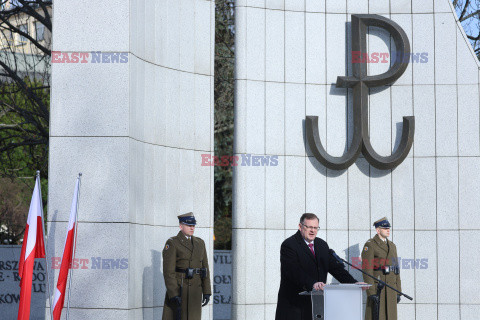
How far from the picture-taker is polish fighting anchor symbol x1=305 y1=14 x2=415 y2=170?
12.0 metres

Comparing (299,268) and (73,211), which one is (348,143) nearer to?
(73,211)

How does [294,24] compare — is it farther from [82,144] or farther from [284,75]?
[82,144]

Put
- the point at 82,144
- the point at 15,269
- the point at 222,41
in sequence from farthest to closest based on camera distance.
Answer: the point at 222,41 → the point at 15,269 → the point at 82,144

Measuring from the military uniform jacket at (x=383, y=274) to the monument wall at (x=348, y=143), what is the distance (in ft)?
1.45

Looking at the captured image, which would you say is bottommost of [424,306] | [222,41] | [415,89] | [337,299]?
[424,306]

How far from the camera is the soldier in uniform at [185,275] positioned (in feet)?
32.7

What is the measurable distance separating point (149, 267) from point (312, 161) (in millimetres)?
3148

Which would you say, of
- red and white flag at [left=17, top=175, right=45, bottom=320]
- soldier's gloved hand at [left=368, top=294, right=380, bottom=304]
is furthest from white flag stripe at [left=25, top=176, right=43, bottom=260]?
soldier's gloved hand at [left=368, top=294, right=380, bottom=304]

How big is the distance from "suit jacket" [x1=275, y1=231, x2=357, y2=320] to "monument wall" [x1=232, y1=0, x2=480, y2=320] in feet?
12.6

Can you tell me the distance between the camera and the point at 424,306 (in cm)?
1197

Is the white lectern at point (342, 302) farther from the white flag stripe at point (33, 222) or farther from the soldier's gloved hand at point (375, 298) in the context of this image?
the soldier's gloved hand at point (375, 298)

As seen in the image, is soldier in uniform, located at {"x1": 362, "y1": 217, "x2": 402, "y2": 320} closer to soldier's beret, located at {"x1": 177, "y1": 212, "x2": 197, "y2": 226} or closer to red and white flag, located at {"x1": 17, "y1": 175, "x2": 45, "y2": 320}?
soldier's beret, located at {"x1": 177, "y1": 212, "x2": 197, "y2": 226}

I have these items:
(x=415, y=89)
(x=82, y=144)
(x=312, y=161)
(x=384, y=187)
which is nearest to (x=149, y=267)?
(x=82, y=144)

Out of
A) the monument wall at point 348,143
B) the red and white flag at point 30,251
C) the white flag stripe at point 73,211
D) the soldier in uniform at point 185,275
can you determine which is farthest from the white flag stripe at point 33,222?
the monument wall at point 348,143
